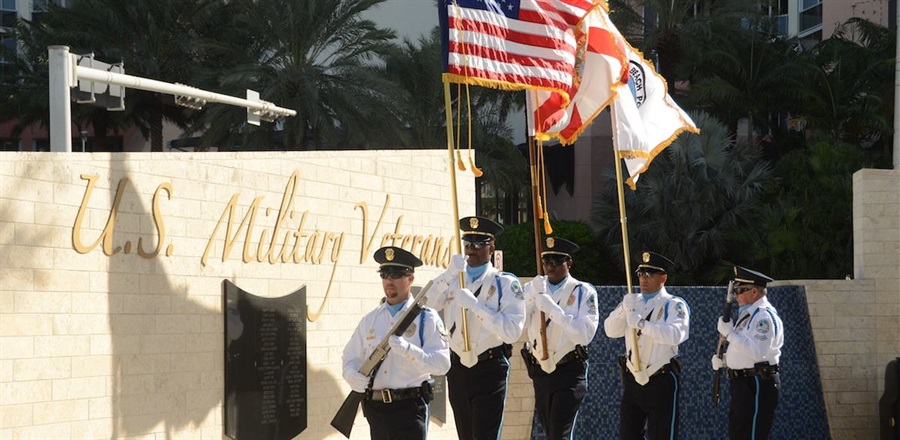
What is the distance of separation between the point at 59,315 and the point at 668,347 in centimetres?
559

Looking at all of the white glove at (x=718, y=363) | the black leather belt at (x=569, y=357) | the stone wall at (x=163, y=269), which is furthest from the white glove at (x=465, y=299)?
the white glove at (x=718, y=363)

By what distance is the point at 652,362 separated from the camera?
12.2 meters

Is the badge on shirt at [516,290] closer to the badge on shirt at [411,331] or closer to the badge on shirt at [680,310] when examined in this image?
the badge on shirt at [411,331]

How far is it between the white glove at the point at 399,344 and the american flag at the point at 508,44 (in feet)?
9.10

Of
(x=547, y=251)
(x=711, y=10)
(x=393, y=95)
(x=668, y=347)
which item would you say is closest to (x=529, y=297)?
(x=547, y=251)

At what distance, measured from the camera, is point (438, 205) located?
15.1 metres

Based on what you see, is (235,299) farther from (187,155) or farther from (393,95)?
(393,95)

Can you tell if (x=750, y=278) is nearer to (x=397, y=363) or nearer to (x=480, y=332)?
(x=480, y=332)

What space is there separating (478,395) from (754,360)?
3.60 metres

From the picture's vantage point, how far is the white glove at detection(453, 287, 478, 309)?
9.96 m

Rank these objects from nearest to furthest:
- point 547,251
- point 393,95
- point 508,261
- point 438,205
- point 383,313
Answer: point 383,313, point 547,251, point 438,205, point 393,95, point 508,261

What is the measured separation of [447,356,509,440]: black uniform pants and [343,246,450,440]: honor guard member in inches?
56.0

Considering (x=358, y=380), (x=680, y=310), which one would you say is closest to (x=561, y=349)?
(x=680, y=310)

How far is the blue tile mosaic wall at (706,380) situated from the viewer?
16.1m
